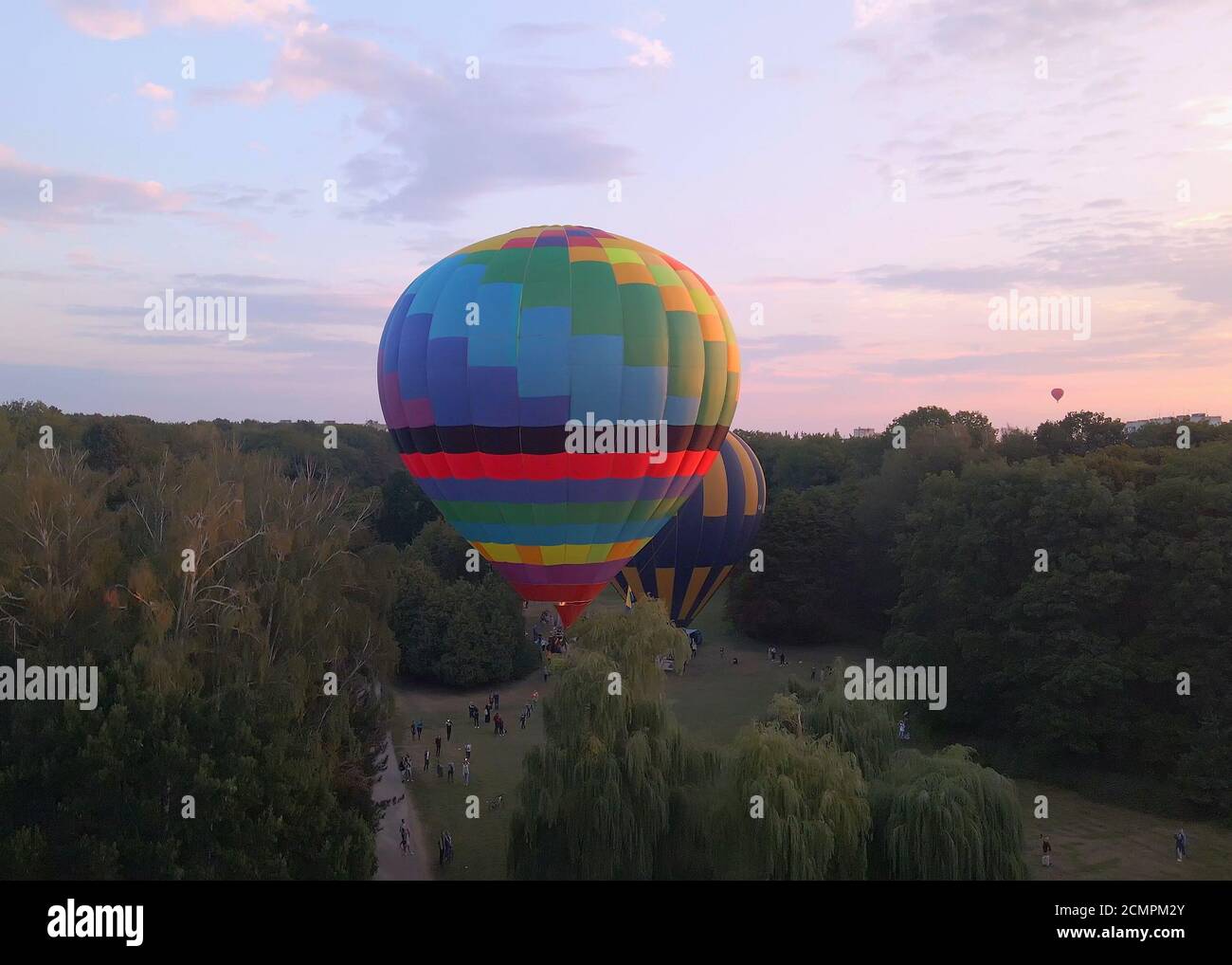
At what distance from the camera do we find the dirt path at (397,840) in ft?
57.4

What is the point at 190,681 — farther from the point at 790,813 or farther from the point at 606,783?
the point at 790,813

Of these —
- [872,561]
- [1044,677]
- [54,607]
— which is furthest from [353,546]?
[872,561]

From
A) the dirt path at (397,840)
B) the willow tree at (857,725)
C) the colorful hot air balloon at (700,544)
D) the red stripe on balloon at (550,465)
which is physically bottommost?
the dirt path at (397,840)

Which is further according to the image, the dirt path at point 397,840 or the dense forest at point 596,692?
the dirt path at point 397,840

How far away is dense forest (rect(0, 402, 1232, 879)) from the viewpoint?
13.4 metres

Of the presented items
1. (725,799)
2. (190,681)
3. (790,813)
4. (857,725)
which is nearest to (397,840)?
(190,681)

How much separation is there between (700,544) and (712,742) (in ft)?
45.7

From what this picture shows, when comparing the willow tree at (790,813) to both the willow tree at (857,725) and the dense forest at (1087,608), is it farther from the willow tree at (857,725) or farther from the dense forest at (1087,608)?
the dense forest at (1087,608)

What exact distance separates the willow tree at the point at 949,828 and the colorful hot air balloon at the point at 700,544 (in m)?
15.1

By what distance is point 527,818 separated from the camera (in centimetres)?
1413

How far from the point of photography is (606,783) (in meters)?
13.6

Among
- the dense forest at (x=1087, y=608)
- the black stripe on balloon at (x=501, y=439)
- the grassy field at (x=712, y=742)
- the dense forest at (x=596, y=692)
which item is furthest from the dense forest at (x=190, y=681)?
the dense forest at (x=1087, y=608)
